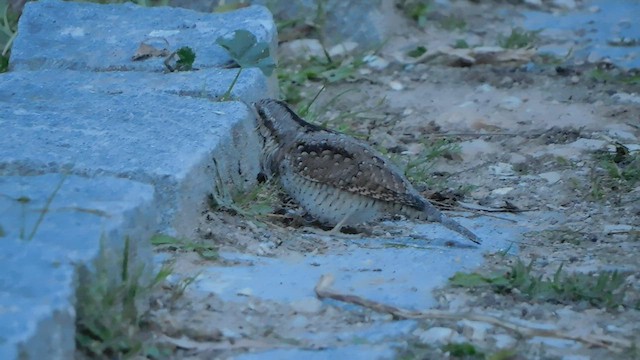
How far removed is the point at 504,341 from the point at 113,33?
3.54 meters

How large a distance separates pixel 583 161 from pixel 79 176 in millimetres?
3020

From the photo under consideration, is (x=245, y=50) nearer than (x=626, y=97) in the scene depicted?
Yes

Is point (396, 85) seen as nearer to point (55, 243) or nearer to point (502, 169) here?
point (502, 169)

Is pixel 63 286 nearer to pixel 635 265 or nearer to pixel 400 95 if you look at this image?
pixel 635 265

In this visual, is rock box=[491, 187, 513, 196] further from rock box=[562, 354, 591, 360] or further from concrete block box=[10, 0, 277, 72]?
rock box=[562, 354, 591, 360]

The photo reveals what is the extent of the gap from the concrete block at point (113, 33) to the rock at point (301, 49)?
3.56ft

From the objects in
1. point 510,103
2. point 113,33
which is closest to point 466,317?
point 113,33

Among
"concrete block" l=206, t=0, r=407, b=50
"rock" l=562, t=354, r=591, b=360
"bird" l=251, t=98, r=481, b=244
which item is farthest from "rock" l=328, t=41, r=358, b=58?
"rock" l=562, t=354, r=591, b=360

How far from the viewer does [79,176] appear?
3.85 m

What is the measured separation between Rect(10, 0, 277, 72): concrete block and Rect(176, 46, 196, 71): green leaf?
0.06 metres

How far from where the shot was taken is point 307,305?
3.68 metres

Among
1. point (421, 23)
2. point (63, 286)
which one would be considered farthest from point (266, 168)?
point (421, 23)

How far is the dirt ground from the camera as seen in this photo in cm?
346

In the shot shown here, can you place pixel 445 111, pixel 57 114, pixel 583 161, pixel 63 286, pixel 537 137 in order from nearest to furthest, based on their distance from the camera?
1. pixel 63 286
2. pixel 57 114
3. pixel 583 161
4. pixel 537 137
5. pixel 445 111
